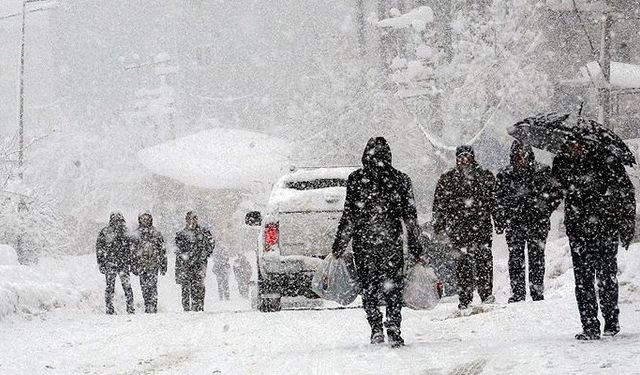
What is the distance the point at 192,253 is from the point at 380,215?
743cm

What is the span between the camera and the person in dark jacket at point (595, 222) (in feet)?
23.9

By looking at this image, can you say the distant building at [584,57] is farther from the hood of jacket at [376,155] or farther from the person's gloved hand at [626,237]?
the person's gloved hand at [626,237]

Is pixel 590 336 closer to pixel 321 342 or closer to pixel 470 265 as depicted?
pixel 321 342

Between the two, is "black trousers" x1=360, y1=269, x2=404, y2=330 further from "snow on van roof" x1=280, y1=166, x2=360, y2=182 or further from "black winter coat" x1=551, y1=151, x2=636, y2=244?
"snow on van roof" x1=280, y1=166, x2=360, y2=182

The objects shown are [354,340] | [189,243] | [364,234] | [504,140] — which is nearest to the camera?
[364,234]

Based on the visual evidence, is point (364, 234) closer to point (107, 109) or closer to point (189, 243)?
point (189, 243)

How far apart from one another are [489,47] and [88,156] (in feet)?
80.7

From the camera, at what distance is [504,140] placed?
115ft

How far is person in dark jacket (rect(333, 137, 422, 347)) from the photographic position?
25.8 feet

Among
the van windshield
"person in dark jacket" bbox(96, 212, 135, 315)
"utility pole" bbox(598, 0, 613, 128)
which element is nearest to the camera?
the van windshield

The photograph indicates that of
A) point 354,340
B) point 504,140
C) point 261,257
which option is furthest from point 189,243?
point 504,140

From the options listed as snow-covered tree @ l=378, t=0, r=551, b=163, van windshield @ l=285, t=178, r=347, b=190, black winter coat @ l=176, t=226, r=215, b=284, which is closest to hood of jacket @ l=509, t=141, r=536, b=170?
van windshield @ l=285, t=178, r=347, b=190

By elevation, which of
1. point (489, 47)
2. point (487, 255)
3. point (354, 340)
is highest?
point (489, 47)

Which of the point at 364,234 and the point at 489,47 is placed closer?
the point at 364,234
